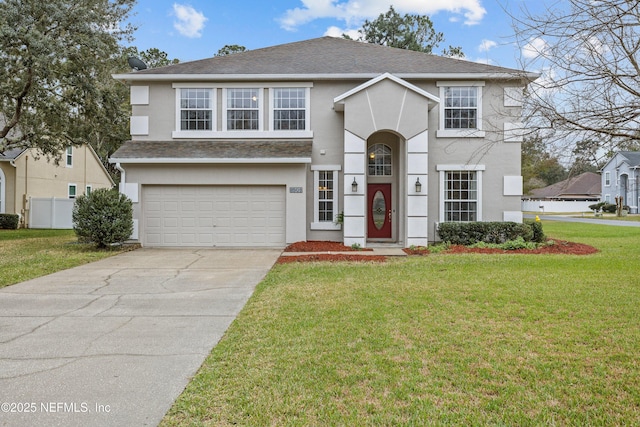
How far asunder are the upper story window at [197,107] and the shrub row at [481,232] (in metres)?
9.03

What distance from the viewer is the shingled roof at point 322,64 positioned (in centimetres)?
1445

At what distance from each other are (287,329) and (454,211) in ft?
34.9

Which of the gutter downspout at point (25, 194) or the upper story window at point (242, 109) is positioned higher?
the upper story window at point (242, 109)

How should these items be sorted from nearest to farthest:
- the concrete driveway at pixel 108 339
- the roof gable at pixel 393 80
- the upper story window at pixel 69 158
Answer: the concrete driveway at pixel 108 339
the roof gable at pixel 393 80
the upper story window at pixel 69 158

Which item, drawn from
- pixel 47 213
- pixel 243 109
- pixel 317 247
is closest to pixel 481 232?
pixel 317 247

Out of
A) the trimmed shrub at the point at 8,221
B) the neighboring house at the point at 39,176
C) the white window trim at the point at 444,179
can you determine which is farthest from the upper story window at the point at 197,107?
the trimmed shrub at the point at 8,221

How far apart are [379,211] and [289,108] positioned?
492 cm

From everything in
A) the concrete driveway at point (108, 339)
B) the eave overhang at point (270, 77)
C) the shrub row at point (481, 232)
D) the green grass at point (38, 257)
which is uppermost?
the eave overhang at point (270, 77)

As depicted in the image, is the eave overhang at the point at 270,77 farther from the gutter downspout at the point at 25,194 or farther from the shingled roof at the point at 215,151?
the gutter downspout at the point at 25,194

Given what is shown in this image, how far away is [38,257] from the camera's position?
1181cm

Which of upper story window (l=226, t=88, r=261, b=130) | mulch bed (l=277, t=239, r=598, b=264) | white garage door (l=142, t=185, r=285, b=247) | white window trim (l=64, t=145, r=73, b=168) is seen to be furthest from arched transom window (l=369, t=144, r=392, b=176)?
white window trim (l=64, t=145, r=73, b=168)

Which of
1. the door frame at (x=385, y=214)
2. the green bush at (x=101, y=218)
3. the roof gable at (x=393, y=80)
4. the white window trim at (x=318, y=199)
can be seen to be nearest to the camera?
the green bush at (x=101, y=218)

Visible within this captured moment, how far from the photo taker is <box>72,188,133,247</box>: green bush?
41.8 ft

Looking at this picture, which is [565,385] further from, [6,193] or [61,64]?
[6,193]
